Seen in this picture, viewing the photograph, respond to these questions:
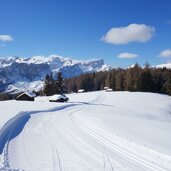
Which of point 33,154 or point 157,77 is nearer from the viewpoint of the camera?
point 33,154

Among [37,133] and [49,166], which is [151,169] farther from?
[37,133]

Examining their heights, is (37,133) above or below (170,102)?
above

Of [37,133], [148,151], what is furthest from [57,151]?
[37,133]

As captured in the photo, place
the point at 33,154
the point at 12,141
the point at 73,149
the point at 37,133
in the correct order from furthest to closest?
the point at 37,133 < the point at 12,141 < the point at 73,149 < the point at 33,154

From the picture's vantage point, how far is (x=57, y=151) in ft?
43.8

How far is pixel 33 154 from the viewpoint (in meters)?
12.7

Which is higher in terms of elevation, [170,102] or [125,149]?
[125,149]

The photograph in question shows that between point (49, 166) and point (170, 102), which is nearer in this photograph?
point (49, 166)

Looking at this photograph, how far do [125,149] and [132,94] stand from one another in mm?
74834

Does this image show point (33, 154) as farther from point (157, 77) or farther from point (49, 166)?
point (157, 77)

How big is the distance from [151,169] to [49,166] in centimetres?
354

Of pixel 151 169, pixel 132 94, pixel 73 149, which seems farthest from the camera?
pixel 132 94

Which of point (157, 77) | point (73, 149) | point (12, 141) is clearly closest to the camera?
point (73, 149)

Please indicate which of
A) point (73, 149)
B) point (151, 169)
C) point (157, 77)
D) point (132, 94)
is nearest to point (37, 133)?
point (73, 149)
